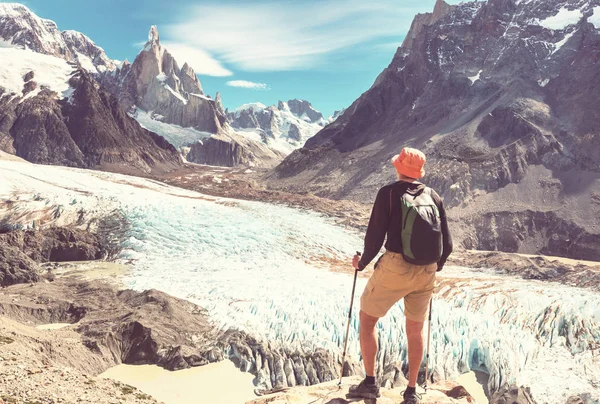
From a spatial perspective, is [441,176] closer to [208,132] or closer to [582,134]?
[582,134]

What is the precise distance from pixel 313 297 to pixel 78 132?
108417 mm

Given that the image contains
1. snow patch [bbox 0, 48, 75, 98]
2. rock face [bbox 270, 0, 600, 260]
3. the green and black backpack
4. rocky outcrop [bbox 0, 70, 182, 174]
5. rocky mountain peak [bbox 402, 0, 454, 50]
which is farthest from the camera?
snow patch [bbox 0, 48, 75, 98]

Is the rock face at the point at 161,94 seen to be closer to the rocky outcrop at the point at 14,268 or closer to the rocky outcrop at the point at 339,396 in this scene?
the rocky outcrop at the point at 14,268

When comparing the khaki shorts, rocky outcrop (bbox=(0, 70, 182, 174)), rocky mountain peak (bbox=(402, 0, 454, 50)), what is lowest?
the khaki shorts

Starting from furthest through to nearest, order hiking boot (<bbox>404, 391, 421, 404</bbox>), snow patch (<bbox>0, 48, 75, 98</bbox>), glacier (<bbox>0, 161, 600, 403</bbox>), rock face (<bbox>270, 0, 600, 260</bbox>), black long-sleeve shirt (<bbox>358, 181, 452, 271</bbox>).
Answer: snow patch (<bbox>0, 48, 75, 98</bbox>) → rock face (<bbox>270, 0, 600, 260</bbox>) → glacier (<bbox>0, 161, 600, 403</bbox>) → hiking boot (<bbox>404, 391, 421, 404</bbox>) → black long-sleeve shirt (<bbox>358, 181, 452, 271</bbox>)

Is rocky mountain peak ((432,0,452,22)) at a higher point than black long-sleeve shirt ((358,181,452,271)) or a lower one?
higher

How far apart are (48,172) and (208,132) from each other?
152 m

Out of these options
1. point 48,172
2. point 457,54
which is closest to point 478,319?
point 48,172

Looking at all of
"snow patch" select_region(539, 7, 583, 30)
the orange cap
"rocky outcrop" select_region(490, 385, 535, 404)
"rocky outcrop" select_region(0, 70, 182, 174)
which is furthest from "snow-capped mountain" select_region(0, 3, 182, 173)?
the orange cap

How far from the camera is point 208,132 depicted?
173875 millimetres

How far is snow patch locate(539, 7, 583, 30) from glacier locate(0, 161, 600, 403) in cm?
6007

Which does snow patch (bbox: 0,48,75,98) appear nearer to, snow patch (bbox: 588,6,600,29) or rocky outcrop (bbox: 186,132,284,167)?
rocky outcrop (bbox: 186,132,284,167)

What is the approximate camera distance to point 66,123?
104 metres

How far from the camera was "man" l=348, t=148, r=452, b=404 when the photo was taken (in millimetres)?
4293
